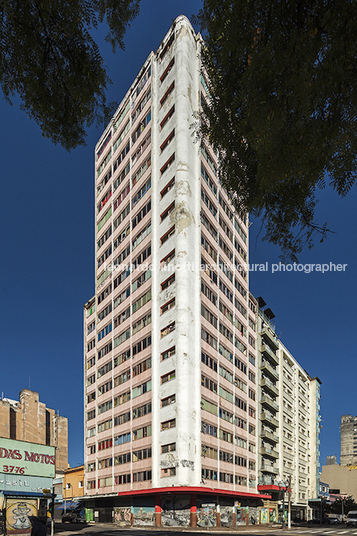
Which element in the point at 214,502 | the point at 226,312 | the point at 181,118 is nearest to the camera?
the point at 214,502

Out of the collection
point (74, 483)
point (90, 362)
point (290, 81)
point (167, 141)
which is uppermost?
point (167, 141)

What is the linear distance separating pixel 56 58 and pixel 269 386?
237ft

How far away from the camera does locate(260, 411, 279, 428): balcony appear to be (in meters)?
69.9

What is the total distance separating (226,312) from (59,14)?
178ft

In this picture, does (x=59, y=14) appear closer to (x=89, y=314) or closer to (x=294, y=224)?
(x=294, y=224)

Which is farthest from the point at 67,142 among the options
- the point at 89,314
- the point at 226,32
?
the point at 89,314

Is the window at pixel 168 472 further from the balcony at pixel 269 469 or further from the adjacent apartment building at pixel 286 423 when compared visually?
the balcony at pixel 269 469

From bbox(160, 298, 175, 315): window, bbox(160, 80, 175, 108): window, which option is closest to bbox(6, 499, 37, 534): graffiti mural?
bbox(160, 298, 175, 315): window

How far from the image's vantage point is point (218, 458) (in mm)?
51188

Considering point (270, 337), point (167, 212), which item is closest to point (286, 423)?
point (270, 337)

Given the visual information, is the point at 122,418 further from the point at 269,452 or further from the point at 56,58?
the point at 56,58

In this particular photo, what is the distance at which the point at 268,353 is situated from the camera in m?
77.1

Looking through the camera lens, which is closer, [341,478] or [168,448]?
[168,448]

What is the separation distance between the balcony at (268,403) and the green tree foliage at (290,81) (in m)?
66.2
